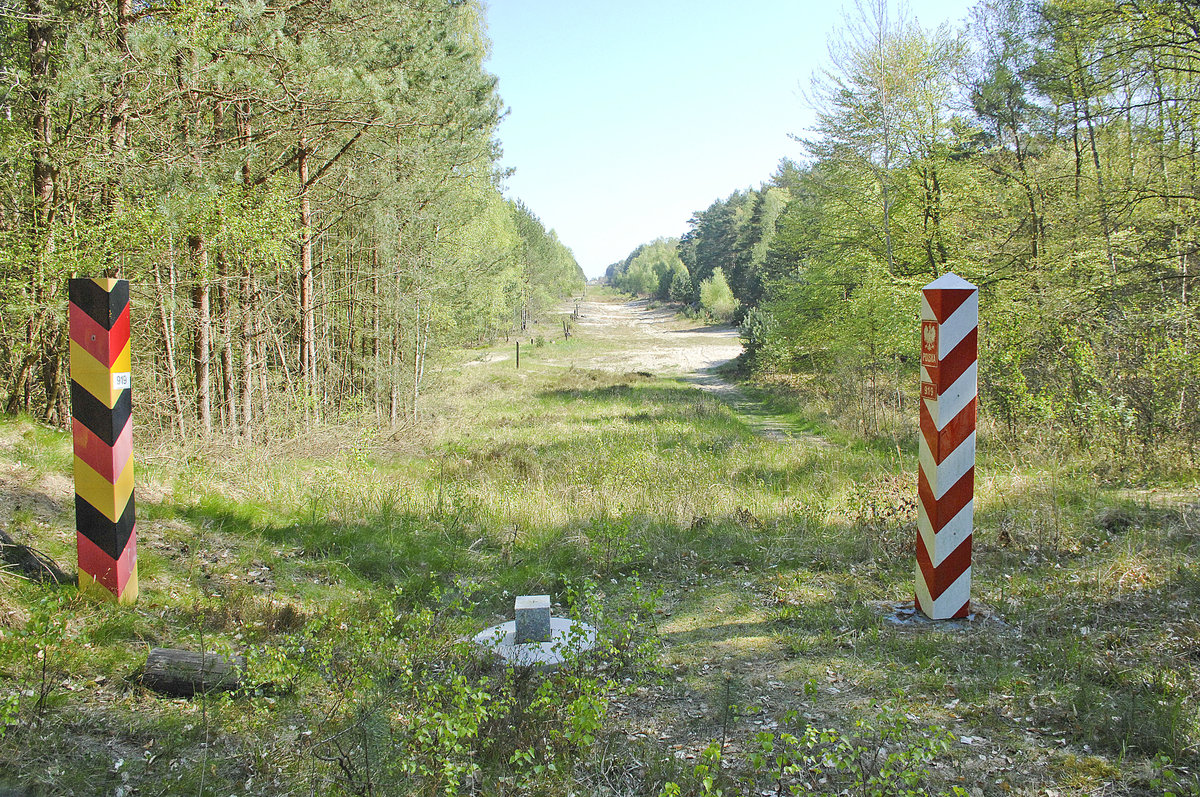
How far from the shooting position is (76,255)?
671 centimetres

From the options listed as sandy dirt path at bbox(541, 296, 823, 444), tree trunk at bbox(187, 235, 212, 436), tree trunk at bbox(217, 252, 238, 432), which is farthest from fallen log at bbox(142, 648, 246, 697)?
sandy dirt path at bbox(541, 296, 823, 444)

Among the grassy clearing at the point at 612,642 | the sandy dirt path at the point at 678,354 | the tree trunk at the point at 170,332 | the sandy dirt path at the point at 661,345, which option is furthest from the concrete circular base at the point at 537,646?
the sandy dirt path at the point at 661,345

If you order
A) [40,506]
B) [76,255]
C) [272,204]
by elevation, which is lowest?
[40,506]

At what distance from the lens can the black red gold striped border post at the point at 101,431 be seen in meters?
3.58

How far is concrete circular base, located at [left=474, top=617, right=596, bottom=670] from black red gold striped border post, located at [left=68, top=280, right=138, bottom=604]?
79.3 inches

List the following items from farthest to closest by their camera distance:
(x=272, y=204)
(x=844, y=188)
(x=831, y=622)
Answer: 1. (x=844, y=188)
2. (x=272, y=204)
3. (x=831, y=622)

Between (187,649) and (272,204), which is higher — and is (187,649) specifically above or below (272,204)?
below

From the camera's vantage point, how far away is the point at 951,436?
13.7 feet

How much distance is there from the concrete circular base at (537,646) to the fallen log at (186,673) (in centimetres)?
122

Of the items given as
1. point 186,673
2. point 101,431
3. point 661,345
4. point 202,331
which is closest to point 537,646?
point 186,673

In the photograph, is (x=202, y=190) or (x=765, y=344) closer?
(x=202, y=190)

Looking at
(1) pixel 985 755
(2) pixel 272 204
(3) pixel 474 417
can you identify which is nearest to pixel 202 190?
(2) pixel 272 204

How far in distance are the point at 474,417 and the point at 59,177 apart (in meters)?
13.7

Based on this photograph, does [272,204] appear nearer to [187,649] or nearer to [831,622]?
[187,649]
